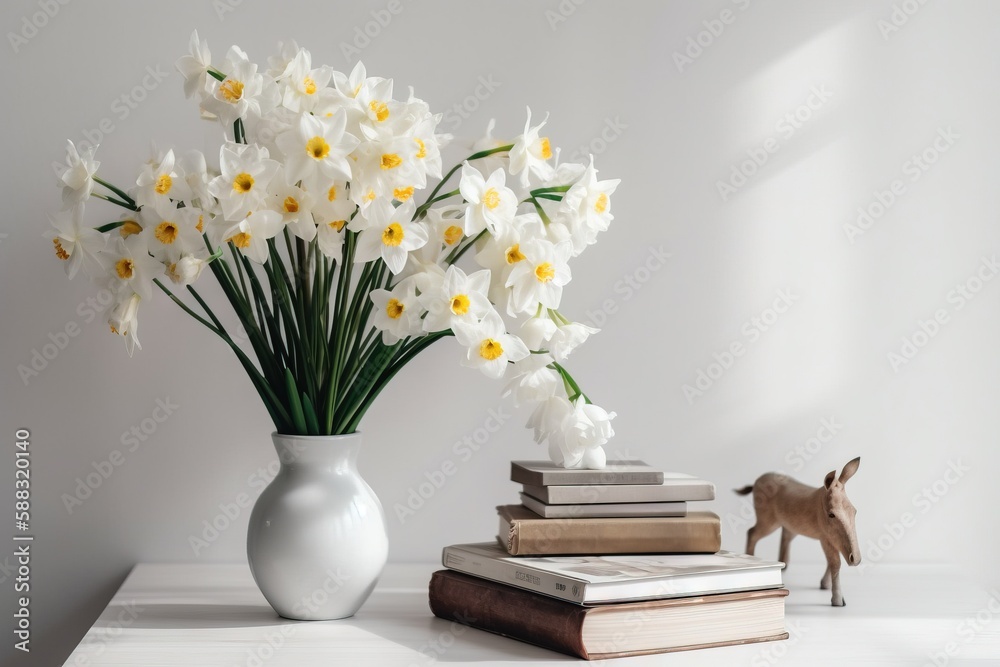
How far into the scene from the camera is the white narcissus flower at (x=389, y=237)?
3.14ft

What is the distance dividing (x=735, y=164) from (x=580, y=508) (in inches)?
26.1

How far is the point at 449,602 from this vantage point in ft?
3.59

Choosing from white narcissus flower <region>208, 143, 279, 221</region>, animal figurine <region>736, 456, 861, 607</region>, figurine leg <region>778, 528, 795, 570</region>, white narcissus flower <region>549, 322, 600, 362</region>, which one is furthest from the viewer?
figurine leg <region>778, 528, 795, 570</region>

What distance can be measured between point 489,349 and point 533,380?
87 millimetres

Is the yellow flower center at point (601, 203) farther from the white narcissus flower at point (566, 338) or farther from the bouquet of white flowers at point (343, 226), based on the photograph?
the white narcissus flower at point (566, 338)

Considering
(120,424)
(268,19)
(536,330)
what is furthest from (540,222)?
(120,424)

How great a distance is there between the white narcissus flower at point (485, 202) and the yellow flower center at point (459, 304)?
0.25ft

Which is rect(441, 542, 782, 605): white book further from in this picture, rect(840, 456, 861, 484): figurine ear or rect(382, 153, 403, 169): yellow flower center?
rect(382, 153, 403, 169): yellow flower center

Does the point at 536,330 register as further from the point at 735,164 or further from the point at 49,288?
the point at 49,288

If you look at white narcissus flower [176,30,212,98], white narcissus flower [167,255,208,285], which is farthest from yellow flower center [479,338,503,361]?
white narcissus flower [176,30,212,98]

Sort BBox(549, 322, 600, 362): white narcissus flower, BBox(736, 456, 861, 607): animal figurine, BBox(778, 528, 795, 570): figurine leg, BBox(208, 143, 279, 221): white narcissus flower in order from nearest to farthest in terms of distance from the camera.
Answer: BBox(208, 143, 279, 221): white narcissus flower < BBox(549, 322, 600, 362): white narcissus flower < BBox(736, 456, 861, 607): animal figurine < BBox(778, 528, 795, 570): figurine leg

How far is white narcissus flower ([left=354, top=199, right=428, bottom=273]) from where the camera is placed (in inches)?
37.7

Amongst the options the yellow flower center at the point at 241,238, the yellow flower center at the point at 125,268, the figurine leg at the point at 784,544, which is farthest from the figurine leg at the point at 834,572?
the yellow flower center at the point at 125,268

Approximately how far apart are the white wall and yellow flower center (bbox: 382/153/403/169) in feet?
1.48
